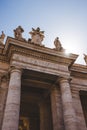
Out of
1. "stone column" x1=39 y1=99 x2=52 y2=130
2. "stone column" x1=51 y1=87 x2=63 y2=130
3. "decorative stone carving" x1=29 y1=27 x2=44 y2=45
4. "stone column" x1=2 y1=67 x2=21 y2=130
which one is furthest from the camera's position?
"decorative stone carving" x1=29 y1=27 x2=44 y2=45

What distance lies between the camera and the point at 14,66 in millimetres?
11297

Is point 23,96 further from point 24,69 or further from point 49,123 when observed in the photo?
point 24,69

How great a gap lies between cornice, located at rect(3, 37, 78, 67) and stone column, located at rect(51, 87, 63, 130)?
2.53 m

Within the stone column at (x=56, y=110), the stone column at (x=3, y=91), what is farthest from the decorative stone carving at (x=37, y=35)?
the stone column at (x=56, y=110)

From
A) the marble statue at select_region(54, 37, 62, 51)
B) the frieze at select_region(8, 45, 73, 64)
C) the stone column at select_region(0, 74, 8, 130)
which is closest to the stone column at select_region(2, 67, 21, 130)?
the stone column at select_region(0, 74, 8, 130)

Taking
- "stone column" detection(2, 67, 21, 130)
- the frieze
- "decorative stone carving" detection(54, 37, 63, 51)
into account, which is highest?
"decorative stone carving" detection(54, 37, 63, 51)

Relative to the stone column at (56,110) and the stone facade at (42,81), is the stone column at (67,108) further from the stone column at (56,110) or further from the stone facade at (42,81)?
the stone column at (56,110)

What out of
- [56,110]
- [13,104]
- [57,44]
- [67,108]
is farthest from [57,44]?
[13,104]

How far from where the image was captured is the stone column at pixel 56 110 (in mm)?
11655

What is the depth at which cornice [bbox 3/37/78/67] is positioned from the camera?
38.9 feet

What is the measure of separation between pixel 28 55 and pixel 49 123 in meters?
6.43

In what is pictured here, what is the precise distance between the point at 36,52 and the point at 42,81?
8.91 feet

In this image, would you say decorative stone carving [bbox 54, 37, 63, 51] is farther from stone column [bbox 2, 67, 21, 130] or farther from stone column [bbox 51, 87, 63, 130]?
stone column [bbox 2, 67, 21, 130]

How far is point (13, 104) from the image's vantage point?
9664mm
